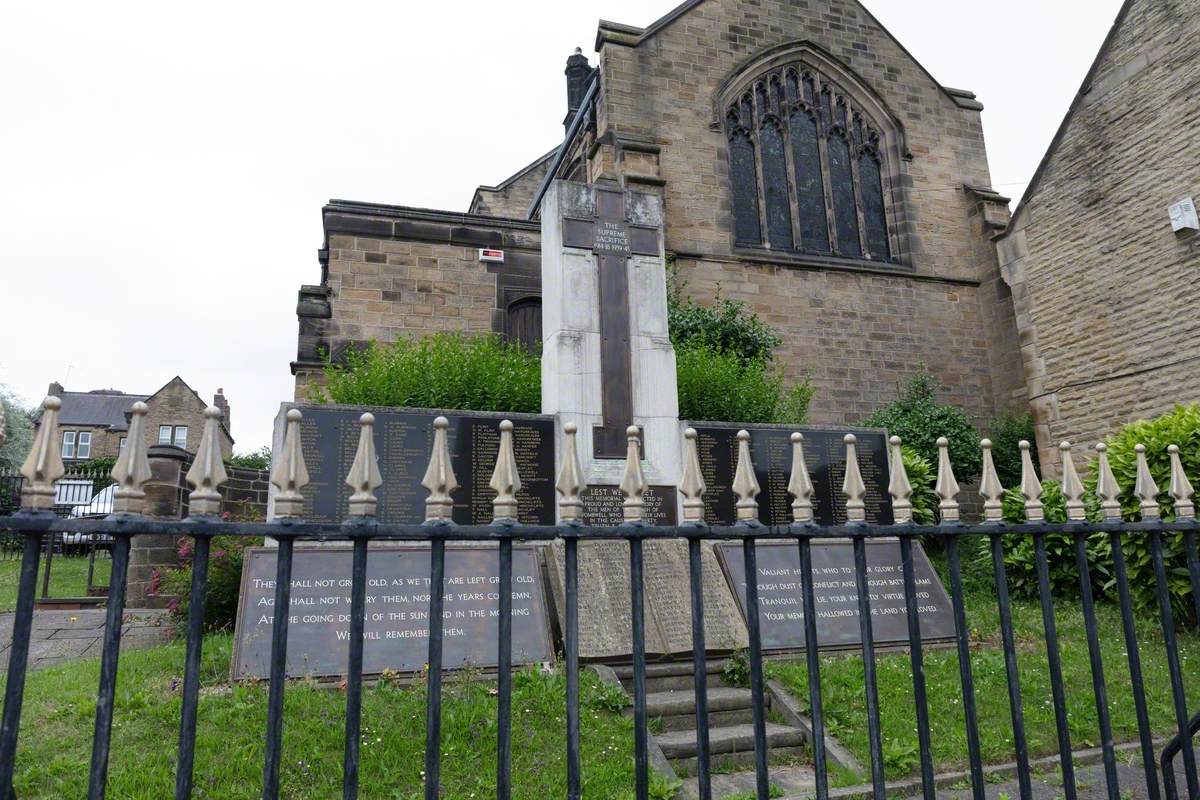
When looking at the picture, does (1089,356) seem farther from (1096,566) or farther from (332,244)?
(332,244)

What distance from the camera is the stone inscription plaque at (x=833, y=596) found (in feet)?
20.0

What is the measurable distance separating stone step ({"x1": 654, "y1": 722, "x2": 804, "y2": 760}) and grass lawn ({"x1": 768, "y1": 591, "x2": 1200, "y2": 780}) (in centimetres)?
28

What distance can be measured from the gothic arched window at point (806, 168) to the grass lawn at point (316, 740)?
1341 cm

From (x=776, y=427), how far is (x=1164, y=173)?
856 centimetres

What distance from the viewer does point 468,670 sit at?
5.11m

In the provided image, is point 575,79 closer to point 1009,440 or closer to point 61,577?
point 1009,440

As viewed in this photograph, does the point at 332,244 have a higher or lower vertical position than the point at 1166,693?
higher

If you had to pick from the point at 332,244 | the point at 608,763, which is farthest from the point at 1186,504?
the point at 332,244

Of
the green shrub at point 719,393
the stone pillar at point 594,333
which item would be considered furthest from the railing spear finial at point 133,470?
the green shrub at point 719,393

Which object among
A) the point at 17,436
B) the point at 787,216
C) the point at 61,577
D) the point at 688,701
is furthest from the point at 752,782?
the point at 17,436

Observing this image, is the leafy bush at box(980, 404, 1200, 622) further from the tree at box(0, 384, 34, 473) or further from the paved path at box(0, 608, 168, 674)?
the tree at box(0, 384, 34, 473)

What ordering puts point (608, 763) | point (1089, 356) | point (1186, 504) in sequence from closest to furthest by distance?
point (1186, 504)
point (608, 763)
point (1089, 356)

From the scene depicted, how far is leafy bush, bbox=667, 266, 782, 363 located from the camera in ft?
43.2

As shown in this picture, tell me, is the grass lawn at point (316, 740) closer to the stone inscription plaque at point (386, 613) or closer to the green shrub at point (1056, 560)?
the stone inscription plaque at point (386, 613)
